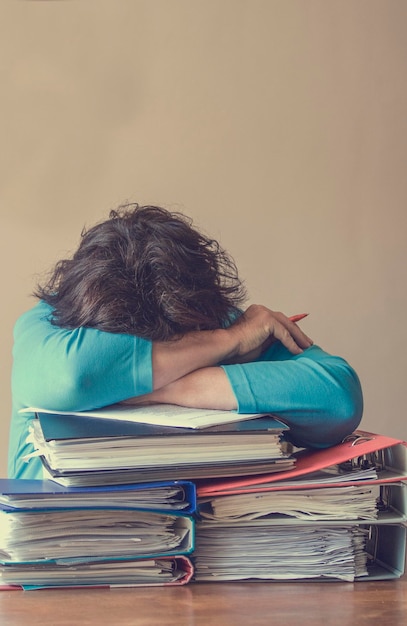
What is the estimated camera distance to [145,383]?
806 mm

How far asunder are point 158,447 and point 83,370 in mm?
145

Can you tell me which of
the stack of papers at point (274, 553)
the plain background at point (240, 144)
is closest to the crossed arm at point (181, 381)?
the stack of papers at point (274, 553)

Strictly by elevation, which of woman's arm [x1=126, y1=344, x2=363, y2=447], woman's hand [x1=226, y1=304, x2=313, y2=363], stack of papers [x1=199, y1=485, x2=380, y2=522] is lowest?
stack of papers [x1=199, y1=485, x2=380, y2=522]

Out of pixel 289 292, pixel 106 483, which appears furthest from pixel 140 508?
pixel 289 292

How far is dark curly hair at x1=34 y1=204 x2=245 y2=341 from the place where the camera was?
2.74ft

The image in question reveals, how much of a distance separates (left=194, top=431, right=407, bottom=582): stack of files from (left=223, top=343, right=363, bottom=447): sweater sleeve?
6 cm

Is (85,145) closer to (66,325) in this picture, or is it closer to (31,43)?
(31,43)

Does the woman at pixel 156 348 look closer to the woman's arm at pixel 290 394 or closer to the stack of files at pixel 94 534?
the woman's arm at pixel 290 394

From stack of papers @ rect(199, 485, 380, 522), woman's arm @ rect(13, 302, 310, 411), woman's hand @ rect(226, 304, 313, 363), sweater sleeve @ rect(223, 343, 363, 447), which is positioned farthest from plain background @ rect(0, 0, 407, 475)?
stack of papers @ rect(199, 485, 380, 522)

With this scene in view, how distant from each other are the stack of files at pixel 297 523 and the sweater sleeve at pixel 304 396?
6 centimetres

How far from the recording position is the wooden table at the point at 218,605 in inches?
23.4

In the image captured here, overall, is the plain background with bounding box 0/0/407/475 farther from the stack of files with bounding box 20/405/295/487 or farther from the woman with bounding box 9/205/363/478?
the stack of files with bounding box 20/405/295/487

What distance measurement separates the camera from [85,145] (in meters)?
2.22

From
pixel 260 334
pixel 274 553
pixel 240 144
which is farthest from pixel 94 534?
pixel 240 144
